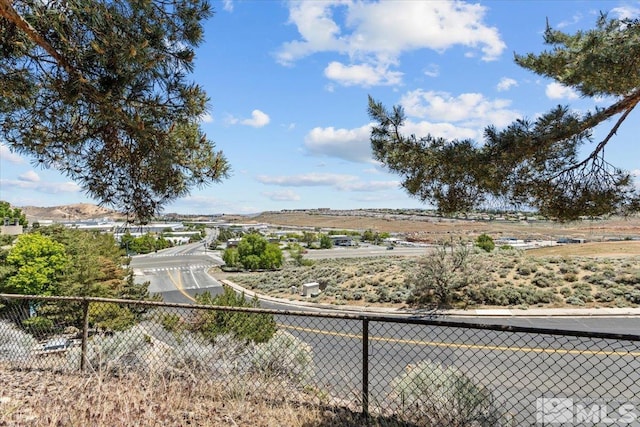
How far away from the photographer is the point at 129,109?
3467mm

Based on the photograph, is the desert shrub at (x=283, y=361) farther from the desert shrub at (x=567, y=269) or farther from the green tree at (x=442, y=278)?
the desert shrub at (x=567, y=269)

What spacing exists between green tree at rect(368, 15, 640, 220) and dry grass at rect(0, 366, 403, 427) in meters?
2.74

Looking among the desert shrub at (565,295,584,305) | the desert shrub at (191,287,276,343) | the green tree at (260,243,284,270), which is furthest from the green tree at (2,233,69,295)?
the green tree at (260,243,284,270)

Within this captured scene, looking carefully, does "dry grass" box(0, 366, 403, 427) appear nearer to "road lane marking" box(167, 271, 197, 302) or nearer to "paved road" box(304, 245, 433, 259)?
"road lane marking" box(167, 271, 197, 302)

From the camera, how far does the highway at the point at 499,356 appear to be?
629 centimetres

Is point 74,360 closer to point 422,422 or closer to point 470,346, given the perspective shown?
point 422,422

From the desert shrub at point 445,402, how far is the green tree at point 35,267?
52.8 feet

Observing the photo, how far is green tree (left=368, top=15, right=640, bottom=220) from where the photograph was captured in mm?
4359

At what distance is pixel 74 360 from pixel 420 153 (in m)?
5.09

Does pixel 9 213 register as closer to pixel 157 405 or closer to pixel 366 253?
pixel 366 253

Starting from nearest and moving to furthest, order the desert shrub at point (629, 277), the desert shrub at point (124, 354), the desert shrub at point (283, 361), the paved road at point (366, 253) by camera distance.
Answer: the desert shrub at point (124, 354)
the desert shrub at point (283, 361)
the desert shrub at point (629, 277)
the paved road at point (366, 253)

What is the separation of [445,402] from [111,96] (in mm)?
4057

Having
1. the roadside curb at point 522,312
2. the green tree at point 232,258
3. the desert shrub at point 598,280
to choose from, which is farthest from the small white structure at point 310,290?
the green tree at point 232,258

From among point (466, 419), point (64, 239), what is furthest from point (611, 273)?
point (64, 239)
